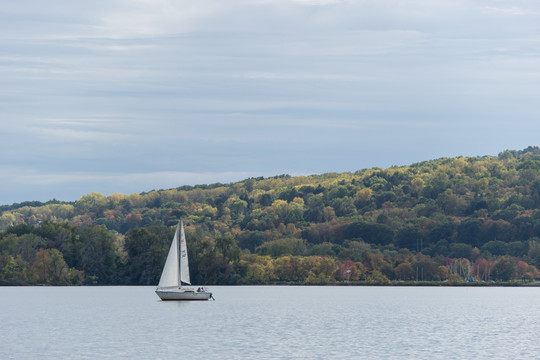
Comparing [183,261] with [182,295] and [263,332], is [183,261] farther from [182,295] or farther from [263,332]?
[263,332]

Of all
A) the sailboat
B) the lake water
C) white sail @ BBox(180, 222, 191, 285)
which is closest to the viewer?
the lake water

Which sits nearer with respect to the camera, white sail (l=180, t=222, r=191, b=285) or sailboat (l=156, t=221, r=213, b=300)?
white sail (l=180, t=222, r=191, b=285)

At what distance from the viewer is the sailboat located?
122 m

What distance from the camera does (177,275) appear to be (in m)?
123

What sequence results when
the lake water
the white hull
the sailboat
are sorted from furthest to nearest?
the white hull → the sailboat → the lake water

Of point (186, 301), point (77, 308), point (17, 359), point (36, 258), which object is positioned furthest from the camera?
point (36, 258)

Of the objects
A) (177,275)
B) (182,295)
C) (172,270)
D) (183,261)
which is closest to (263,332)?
(183,261)

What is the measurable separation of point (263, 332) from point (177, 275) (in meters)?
48.4

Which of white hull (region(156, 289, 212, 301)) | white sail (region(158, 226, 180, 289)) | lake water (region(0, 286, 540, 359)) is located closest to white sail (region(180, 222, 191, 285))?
white sail (region(158, 226, 180, 289))

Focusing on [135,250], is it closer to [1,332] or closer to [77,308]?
[77,308]

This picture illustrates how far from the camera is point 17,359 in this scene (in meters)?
56.8

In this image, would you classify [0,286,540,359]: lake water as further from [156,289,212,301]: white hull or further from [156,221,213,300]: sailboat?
[156,221,213,300]: sailboat

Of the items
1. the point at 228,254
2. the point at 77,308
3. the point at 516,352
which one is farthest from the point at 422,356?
the point at 228,254

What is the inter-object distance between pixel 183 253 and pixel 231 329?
1678 inches
